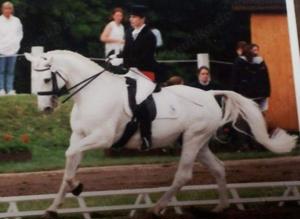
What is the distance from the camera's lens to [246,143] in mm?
2797

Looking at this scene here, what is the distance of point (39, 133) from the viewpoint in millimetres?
2646

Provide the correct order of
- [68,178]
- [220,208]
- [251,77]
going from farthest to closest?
1. [251,77]
2. [220,208]
3. [68,178]

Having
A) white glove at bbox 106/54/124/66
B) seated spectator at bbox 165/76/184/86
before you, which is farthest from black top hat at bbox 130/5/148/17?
seated spectator at bbox 165/76/184/86

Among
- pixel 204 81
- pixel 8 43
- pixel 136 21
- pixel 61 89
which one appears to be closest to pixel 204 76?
pixel 204 81

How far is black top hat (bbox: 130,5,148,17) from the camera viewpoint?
274 centimetres

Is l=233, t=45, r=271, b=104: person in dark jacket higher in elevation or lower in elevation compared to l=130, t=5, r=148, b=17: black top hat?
lower

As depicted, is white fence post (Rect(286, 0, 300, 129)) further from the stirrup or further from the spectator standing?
the stirrup

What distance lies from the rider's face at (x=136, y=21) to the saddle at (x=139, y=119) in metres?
0.26

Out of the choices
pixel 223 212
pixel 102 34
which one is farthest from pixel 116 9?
pixel 223 212

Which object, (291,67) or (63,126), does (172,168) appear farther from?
(291,67)

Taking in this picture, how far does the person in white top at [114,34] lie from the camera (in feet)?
8.89

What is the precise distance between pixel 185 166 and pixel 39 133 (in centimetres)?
66

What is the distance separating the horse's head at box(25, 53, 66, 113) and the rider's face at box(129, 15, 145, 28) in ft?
1.33

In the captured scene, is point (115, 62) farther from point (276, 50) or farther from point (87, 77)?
point (276, 50)
